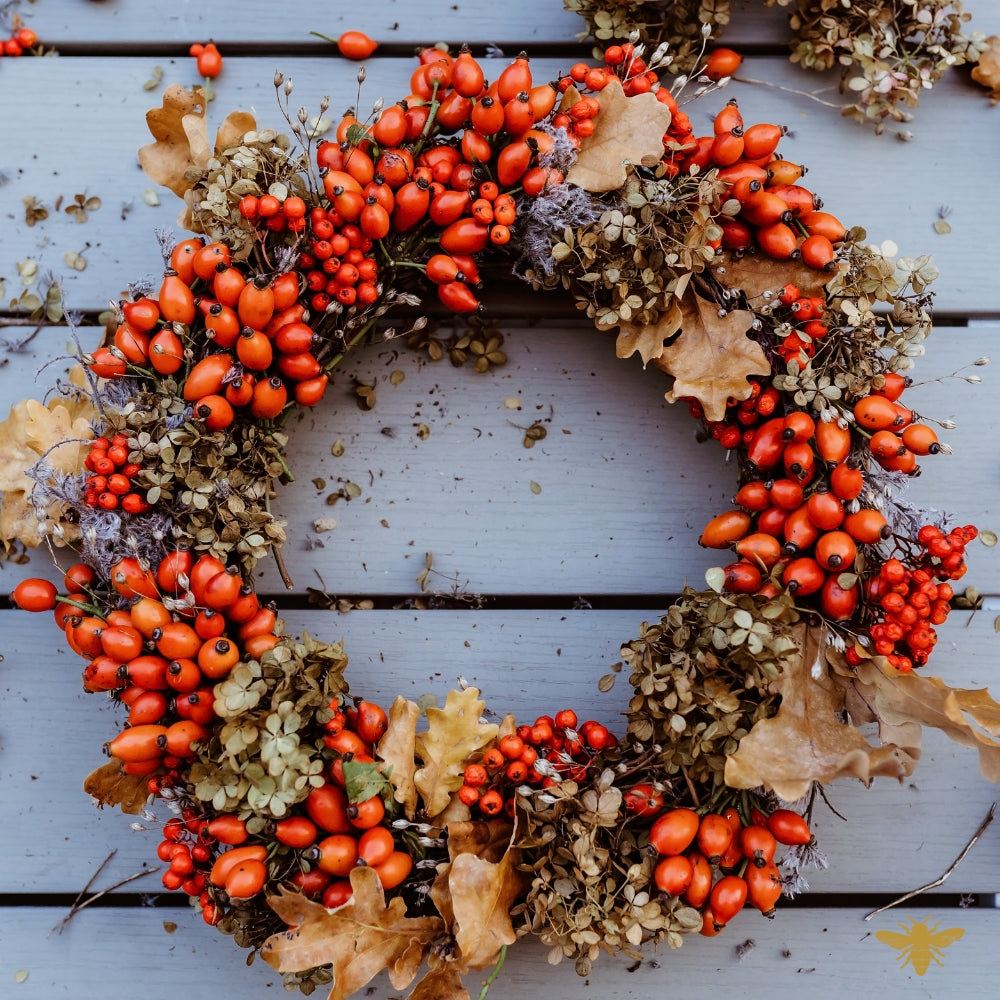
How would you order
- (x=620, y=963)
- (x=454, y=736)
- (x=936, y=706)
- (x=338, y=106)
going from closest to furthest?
1. (x=936, y=706)
2. (x=454, y=736)
3. (x=620, y=963)
4. (x=338, y=106)

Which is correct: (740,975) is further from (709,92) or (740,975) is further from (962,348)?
(709,92)

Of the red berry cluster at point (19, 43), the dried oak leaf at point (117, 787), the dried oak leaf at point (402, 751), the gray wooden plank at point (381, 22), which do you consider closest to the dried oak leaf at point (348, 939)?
the dried oak leaf at point (402, 751)

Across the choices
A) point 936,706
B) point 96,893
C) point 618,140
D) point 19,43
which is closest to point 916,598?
point 936,706

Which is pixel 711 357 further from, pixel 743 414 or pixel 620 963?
pixel 620 963

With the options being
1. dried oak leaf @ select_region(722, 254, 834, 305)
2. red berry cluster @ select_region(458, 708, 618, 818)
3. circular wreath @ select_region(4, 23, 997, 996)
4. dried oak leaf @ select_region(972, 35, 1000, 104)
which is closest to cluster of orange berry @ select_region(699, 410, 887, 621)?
circular wreath @ select_region(4, 23, 997, 996)

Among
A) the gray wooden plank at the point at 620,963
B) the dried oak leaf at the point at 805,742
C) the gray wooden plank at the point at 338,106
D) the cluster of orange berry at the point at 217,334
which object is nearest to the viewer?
the dried oak leaf at the point at 805,742

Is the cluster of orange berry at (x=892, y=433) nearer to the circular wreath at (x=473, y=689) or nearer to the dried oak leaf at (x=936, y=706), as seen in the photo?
the circular wreath at (x=473, y=689)

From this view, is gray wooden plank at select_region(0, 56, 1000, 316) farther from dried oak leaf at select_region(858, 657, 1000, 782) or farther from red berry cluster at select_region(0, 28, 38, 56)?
dried oak leaf at select_region(858, 657, 1000, 782)
